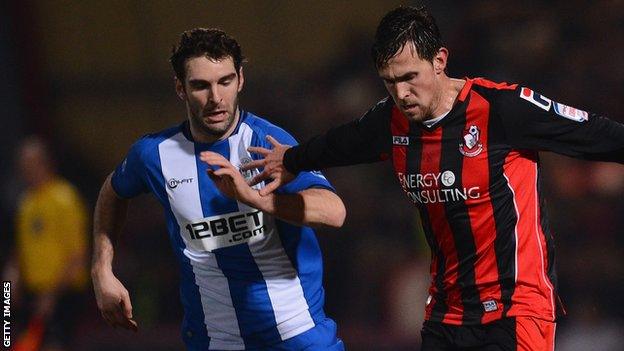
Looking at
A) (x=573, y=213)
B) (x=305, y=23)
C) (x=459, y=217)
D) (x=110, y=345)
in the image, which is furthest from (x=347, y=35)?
(x=459, y=217)

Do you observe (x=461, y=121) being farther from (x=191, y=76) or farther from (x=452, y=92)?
(x=191, y=76)

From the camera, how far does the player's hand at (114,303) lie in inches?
151

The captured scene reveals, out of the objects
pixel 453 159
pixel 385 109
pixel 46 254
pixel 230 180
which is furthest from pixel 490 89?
pixel 46 254

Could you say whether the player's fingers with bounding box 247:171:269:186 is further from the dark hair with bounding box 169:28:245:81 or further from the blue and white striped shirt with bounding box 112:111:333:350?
the dark hair with bounding box 169:28:245:81

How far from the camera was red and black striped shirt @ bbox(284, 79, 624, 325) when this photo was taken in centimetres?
314

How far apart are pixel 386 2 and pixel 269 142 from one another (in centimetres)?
368

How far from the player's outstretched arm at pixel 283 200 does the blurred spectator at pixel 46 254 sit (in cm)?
424

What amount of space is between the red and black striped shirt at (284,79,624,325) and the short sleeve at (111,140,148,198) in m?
1.02

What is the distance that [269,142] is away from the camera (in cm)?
368

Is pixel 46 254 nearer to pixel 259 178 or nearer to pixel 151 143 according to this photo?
pixel 151 143

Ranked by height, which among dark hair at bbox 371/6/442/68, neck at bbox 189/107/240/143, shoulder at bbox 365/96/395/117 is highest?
dark hair at bbox 371/6/442/68

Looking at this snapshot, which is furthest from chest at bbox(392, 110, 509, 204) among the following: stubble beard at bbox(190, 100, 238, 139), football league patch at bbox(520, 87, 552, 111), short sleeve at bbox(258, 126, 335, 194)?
stubble beard at bbox(190, 100, 238, 139)

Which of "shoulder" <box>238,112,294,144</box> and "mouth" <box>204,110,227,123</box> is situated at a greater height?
"mouth" <box>204,110,227,123</box>

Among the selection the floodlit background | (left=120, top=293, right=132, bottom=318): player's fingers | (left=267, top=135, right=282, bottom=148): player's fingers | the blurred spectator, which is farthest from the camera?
the blurred spectator
